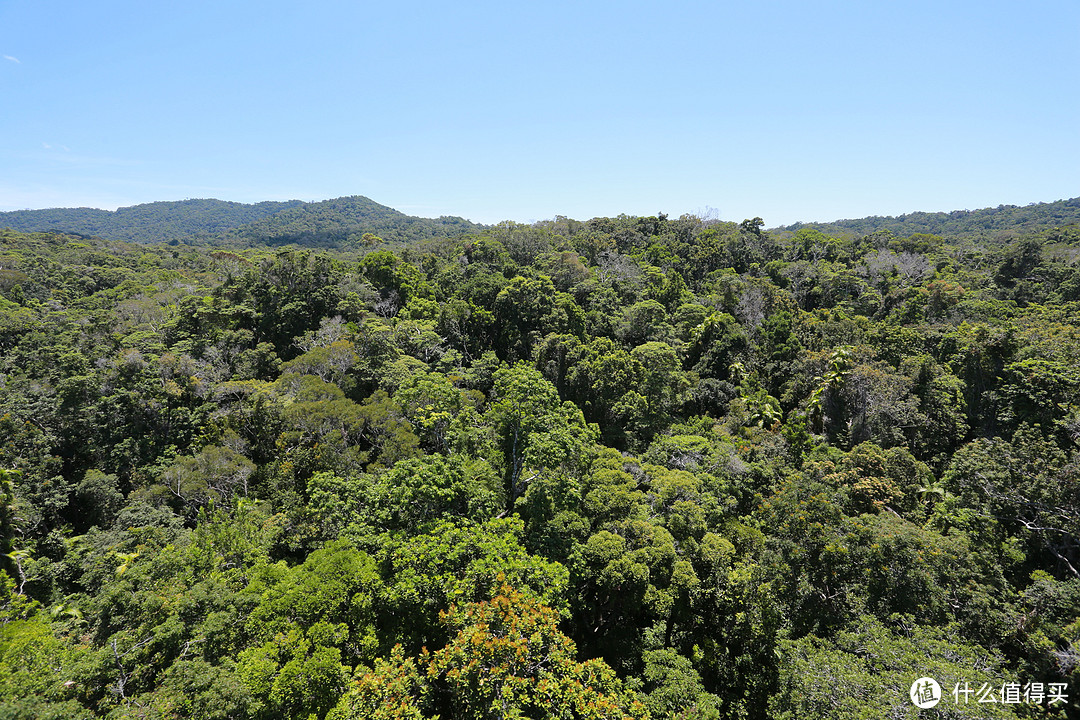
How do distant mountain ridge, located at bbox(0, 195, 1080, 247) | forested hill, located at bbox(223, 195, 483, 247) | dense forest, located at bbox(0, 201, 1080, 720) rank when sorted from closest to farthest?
dense forest, located at bbox(0, 201, 1080, 720), distant mountain ridge, located at bbox(0, 195, 1080, 247), forested hill, located at bbox(223, 195, 483, 247)

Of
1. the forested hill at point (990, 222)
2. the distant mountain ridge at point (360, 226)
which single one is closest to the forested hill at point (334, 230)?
the distant mountain ridge at point (360, 226)

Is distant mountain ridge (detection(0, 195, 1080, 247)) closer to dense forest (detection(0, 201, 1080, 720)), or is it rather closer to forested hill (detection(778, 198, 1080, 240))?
forested hill (detection(778, 198, 1080, 240))

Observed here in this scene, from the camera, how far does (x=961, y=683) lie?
31.7 ft

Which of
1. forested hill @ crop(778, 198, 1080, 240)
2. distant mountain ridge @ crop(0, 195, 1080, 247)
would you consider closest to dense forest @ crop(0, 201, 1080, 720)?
distant mountain ridge @ crop(0, 195, 1080, 247)

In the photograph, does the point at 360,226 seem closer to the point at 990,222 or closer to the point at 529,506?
the point at 529,506

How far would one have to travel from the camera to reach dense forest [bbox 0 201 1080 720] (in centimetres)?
1060

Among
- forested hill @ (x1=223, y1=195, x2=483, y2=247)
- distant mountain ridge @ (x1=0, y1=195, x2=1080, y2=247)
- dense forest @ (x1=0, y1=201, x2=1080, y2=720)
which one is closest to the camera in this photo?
dense forest @ (x1=0, y1=201, x2=1080, y2=720)

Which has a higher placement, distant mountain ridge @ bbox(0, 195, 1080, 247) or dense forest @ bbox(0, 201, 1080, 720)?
distant mountain ridge @ bbox(0, 195, 1080, 247)

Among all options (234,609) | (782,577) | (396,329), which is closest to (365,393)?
(396,329)

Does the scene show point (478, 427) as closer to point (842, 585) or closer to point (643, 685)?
point (643, 685)

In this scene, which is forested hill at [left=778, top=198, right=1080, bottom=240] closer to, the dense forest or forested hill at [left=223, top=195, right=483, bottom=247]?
the dense forest

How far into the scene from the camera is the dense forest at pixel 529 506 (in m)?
10.6

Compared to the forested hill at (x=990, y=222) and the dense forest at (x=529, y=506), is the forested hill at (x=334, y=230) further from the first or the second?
the forested hill at (x=990, y=222)

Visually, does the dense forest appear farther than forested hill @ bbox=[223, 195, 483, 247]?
No
